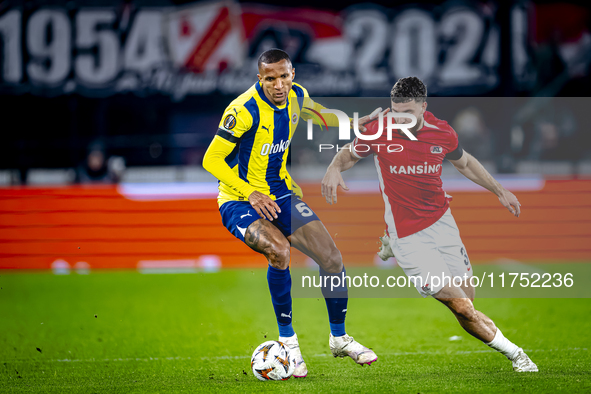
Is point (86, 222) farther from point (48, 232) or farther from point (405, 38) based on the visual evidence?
point (405, 38)

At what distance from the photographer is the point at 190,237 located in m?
11.0

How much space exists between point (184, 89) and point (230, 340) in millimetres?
8384

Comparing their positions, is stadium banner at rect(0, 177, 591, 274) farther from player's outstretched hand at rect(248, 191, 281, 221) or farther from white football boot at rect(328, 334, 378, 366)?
player's outstretched hand at rect(248, 191, 281, 221)

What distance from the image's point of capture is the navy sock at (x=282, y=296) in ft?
16.3

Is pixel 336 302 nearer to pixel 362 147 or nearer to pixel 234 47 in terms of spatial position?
pixel 362 147

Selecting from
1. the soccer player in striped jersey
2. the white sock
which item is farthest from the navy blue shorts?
the white sock

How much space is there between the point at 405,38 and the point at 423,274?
919 centimetres

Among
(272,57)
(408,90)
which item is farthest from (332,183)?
(272,57)

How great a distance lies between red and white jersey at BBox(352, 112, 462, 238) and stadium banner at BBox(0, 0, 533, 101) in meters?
8.10

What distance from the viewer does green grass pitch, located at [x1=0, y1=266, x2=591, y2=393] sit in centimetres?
463

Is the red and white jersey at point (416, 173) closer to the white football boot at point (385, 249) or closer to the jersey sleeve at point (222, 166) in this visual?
the white football boot at point (385, 249)

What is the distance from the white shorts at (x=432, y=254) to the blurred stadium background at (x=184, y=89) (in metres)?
5.98

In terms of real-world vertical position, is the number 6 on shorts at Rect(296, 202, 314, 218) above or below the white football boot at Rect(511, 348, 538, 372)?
above

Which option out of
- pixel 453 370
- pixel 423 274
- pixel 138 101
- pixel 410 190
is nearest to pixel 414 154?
pixel 410 190
